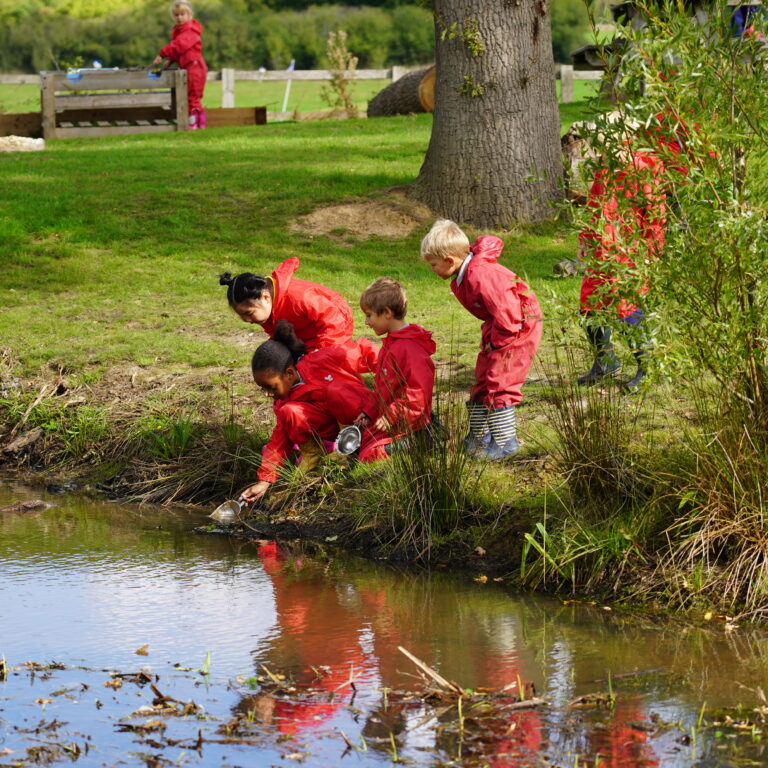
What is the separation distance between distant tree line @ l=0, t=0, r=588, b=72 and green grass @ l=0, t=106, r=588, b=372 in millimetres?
42130

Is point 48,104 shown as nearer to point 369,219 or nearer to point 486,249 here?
point 369,219

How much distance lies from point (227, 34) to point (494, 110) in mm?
50069

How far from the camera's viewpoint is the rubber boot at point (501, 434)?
693 cm

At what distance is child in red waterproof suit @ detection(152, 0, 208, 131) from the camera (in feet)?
66.5

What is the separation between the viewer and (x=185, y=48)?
20266mm

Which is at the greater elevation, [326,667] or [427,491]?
[427,491]

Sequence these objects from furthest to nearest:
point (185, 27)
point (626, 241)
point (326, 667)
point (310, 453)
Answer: point (185, 27)
point (310, 453)
point (626, 241)
point (326, 667)

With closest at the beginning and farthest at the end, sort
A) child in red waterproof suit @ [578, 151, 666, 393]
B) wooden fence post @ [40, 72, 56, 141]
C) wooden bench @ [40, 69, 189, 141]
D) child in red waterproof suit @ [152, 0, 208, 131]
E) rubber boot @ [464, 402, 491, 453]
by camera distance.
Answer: child in red waterproof suit @ [578, 151, 666, 393]
rubber boot @ [464, 402, 491, 453]
wooden fence post @ [40, 72, 56, 141]
wooden bench @ [40, 69, 189, 141]
child in red waterproof suit @ [152, 0, 208, 131]

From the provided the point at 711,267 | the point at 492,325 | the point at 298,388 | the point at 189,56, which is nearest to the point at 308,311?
the point at 298,388

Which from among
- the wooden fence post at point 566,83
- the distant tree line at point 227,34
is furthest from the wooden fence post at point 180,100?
the distant tree line at point 227,34

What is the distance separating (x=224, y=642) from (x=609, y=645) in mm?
1614

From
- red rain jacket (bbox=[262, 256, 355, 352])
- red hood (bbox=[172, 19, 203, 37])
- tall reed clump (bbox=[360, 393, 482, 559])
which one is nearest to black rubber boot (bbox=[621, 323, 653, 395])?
tall reed clump (bbox=[360, 393, 482, 559])

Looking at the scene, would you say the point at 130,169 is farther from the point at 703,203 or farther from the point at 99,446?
the point at 703,203

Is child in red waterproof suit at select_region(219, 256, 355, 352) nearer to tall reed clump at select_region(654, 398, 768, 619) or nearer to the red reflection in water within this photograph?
the red reflection in water
